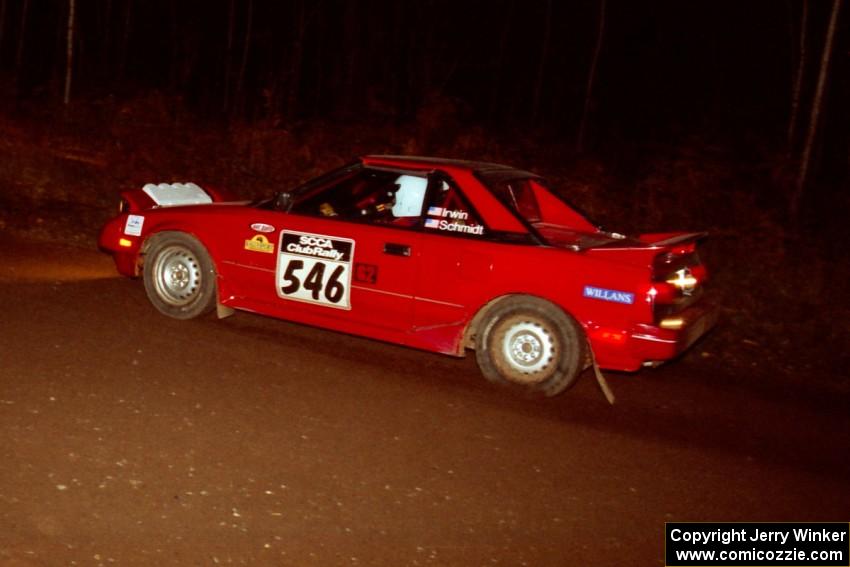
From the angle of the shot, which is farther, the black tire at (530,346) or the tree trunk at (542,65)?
the tree trunk at (542,65)

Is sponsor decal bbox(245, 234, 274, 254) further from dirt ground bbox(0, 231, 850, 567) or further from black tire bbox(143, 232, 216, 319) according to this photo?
dirt ground bbox(0, 231, 850, 567)

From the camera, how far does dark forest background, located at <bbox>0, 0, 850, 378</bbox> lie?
12.5 metres

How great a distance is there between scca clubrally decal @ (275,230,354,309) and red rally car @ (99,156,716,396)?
0.01 metres

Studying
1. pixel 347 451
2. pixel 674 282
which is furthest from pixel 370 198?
pixel 347 451

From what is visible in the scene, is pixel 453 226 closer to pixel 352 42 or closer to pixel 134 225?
pixel 134 225

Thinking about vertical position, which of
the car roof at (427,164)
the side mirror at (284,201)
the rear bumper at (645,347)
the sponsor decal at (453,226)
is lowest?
the rear bumper at (645,347)

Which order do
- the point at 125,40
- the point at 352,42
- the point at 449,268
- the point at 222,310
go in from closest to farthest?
the point at 449,268, the point at 222,310, the point at 352,42, the point at 125,40

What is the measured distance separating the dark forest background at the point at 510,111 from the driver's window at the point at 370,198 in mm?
3232

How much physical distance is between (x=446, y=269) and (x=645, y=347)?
1554 millimetres

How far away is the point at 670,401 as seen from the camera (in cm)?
695

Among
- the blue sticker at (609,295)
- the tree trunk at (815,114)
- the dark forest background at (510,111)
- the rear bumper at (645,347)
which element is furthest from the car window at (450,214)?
the tree trunk at (815,114)

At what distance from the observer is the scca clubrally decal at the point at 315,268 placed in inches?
285

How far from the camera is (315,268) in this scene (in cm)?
732

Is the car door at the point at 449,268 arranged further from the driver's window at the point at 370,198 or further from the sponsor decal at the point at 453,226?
the driver's window at the point at 370,198
